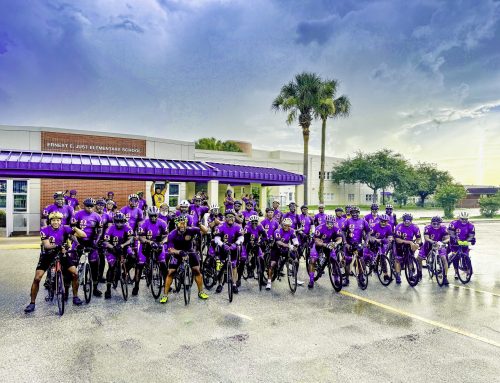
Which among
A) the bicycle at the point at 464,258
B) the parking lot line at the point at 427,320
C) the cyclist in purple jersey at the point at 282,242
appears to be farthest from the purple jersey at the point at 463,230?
the cyclist in purple jersey at the point at 282,242

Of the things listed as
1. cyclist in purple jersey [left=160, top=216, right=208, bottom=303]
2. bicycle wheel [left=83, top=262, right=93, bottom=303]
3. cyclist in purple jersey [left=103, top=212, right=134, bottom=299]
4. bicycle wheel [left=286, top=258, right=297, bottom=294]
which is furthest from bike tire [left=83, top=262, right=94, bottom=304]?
bicycle wheel [left=286, top=258, right=297, bottom=294]

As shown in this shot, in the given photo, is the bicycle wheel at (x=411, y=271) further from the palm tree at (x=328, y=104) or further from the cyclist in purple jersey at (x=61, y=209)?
the palm tree at (x=328, y=104)

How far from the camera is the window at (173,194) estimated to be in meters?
26.3

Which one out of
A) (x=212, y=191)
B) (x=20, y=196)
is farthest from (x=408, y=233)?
(x=20, y=196)

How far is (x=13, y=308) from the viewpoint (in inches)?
297

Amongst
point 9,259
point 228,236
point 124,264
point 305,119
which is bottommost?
Result: point 9,259

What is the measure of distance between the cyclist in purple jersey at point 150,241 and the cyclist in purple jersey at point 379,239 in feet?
17.7

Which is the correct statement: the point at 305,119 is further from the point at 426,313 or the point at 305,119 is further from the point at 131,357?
Answer: the point at 131,357

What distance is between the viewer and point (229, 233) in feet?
28.5

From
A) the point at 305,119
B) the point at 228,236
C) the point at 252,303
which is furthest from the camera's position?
the point at 305,119

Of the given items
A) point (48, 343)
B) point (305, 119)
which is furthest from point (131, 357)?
point (305, 119)

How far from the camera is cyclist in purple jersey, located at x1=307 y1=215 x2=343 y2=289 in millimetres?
→ 9109

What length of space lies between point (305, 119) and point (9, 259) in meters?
24.1

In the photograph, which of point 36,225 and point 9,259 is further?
point 36,225
